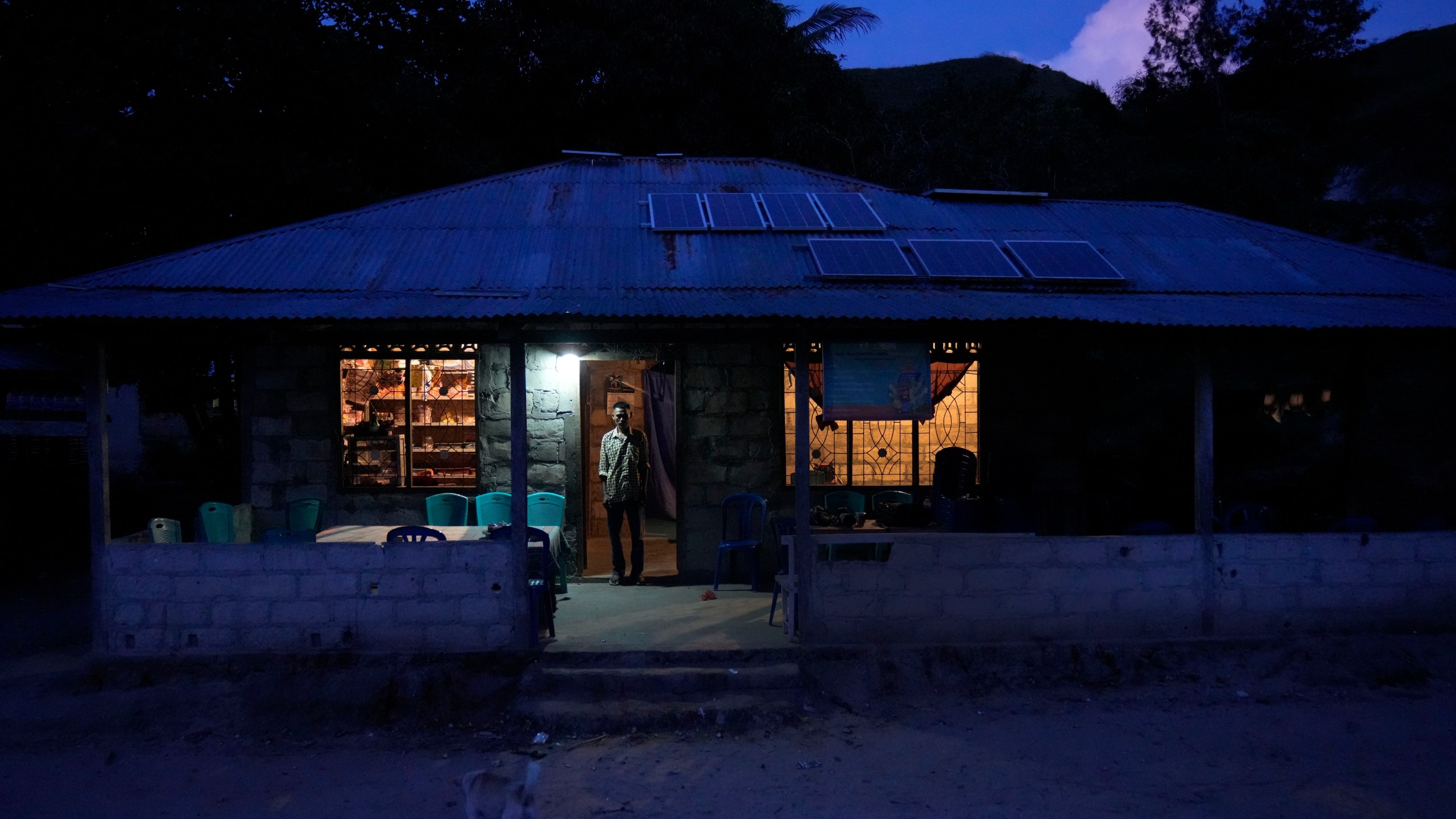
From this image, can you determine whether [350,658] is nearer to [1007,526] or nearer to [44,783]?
[44,783]

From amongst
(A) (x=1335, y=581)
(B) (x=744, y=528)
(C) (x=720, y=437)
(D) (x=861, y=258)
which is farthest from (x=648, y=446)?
(A) (x=1335, y=581)

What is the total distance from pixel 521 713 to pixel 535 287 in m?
3.54

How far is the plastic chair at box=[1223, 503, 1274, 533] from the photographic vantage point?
345 inches

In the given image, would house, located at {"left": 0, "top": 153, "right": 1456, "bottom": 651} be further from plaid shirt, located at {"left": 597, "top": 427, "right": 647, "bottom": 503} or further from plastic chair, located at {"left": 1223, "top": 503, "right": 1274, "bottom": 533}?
plaid shirt, located at {"left": 597, "top": 427, "right": 647, "bottom": 503}

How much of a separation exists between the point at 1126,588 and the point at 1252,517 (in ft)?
6.86

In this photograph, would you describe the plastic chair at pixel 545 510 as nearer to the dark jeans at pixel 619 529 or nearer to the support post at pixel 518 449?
the dark jeans at pixel 619 529

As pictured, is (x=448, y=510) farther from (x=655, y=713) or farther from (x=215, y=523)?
(x=655, y=713)

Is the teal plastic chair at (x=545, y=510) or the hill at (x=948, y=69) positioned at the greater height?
the hill at (x=948, y=69)

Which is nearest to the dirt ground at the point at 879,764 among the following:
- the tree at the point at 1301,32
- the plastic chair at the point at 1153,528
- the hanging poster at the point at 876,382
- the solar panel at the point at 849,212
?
the plastic chair at the point at 1153,528

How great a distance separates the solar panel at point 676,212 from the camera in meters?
9.75

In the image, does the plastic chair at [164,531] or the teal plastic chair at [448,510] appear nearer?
the plastic chair at [164,531]

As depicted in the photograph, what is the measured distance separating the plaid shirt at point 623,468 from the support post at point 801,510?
7.40 feet

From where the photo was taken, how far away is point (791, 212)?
33.8 feet

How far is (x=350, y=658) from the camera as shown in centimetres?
743
